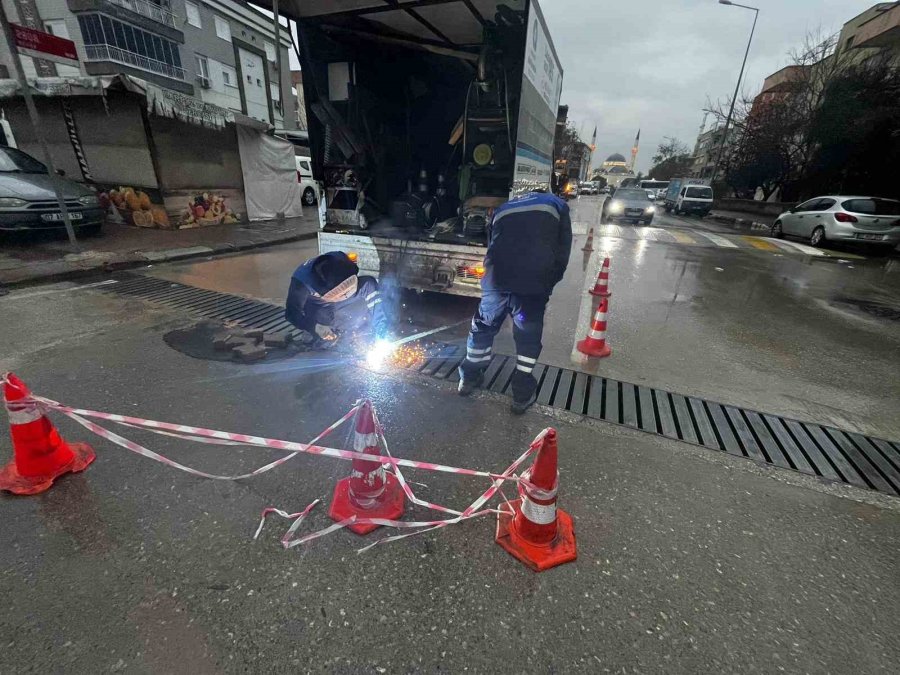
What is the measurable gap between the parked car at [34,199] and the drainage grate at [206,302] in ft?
9.28

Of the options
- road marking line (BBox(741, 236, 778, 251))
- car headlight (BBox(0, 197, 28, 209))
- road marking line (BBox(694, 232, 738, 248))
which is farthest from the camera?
road marking line (BBox(694, 232, 738, 248))

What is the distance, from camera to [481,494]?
2.35 meters

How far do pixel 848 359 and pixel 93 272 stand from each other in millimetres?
10950

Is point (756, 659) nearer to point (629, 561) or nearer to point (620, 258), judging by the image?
point (629, 561)

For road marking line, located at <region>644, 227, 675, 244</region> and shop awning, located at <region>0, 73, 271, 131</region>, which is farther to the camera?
road marking line, located at <region>644, 227, 675, 244</region>

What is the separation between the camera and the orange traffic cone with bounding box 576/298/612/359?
4285 millimetres

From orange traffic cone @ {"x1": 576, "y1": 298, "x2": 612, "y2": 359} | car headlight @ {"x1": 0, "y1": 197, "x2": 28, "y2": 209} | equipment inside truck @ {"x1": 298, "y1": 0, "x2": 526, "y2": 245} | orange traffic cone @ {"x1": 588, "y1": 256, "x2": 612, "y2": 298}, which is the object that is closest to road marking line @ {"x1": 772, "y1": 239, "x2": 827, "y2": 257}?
orange traffic cone @ {"x1": 588, "y1": 256, "x2": 612, "y2": 298}

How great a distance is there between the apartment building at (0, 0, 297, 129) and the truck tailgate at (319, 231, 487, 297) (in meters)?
23.1

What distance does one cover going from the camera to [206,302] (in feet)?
18.5

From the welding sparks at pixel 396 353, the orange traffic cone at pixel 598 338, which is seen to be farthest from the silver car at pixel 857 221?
the welding sparks at pixel 396 353

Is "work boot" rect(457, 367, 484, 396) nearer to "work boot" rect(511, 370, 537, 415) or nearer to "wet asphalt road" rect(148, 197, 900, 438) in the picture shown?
"work boot" rect(511, 370, 537, 415)

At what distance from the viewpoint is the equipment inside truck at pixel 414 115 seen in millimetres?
5293

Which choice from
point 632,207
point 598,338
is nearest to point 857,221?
point 632,207

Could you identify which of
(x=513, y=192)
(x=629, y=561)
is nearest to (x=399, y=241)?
(x=513, y=192)
